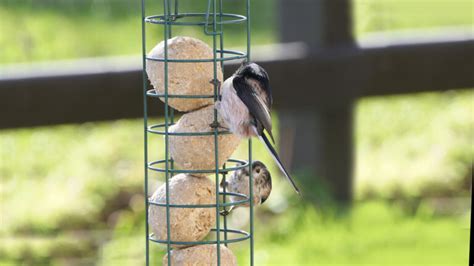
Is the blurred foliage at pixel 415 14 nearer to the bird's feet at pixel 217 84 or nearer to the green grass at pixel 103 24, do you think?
the green grass at pixel 103 24

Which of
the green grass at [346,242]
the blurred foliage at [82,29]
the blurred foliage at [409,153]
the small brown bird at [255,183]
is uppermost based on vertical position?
the blurred foliage at [82,29]

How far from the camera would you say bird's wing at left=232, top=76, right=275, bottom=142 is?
6.84 ft

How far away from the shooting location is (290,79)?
421 cm

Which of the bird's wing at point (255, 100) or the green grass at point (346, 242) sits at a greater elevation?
the bird's wing at point (255, 100)

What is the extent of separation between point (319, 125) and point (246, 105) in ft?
7.84

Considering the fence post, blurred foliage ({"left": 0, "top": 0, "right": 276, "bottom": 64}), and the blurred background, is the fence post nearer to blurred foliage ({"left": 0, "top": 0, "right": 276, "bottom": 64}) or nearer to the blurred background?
the blurred background

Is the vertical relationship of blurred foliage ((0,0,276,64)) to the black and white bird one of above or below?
above

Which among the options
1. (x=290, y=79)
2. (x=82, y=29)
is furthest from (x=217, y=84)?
(x=82, y=29)

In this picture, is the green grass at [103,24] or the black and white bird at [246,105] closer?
the black and white bird at [246,105]

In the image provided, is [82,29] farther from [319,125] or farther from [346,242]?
[346,242]

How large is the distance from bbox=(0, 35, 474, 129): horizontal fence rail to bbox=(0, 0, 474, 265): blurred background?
15 millimetres

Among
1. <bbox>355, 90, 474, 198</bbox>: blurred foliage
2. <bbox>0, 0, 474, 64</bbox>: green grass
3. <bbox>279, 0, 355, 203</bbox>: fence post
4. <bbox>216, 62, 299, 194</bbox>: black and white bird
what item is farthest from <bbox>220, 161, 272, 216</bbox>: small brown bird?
<bbox>355, 90, 474, 198</bbox>: blurred foliage

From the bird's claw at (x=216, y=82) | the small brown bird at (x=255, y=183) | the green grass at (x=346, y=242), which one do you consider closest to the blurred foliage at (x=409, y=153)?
the green grass at (x=346, y=242)

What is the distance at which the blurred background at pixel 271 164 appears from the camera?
430cm
